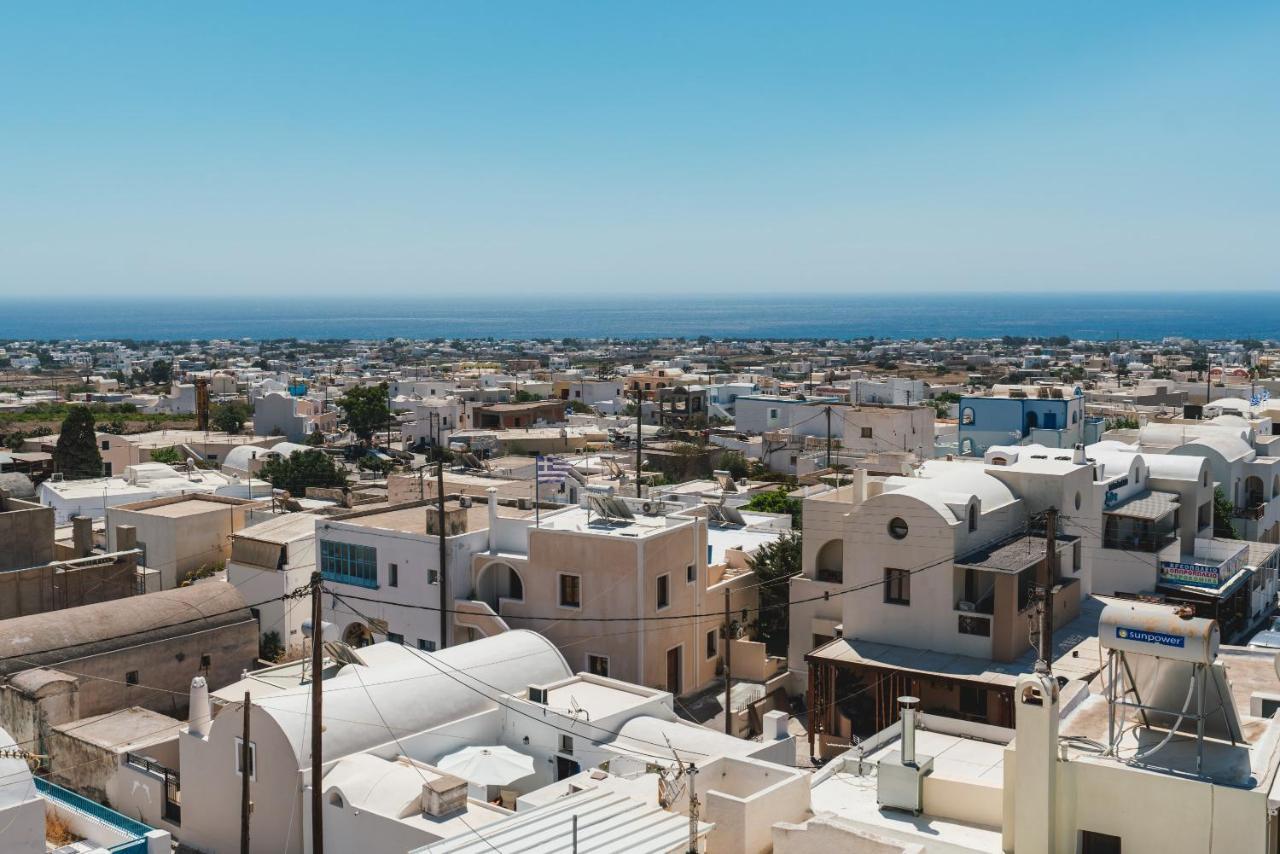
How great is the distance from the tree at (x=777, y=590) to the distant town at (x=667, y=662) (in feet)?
0.25

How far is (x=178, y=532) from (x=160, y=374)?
133 meters

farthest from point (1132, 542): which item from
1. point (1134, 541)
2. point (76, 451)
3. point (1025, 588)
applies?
point (76, 451)

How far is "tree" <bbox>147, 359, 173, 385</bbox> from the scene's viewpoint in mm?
156562

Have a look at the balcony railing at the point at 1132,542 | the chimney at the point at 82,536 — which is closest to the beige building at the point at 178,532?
the chimney at the point at 82,536

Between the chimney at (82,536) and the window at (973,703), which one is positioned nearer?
the window at (973,703)

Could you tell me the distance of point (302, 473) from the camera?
5631 cm

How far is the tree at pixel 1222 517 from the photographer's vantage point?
32656 mm

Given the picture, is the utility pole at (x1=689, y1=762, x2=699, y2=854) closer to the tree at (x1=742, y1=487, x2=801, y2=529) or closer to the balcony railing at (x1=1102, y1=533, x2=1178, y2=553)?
the balcony railing at (x1=1102, y1=533, x2=1178, y2=553)

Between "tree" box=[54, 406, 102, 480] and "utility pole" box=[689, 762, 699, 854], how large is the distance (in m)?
52.2

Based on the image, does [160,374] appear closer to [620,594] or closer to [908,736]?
[620,594]

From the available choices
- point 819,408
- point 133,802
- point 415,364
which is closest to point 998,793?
point 133,802

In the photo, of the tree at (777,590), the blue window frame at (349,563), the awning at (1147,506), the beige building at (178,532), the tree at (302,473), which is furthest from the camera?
the tree at (302,473)

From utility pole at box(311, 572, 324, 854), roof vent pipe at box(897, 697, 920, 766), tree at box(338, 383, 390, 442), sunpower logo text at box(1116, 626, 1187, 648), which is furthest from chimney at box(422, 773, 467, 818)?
tree at box(338, 383, 390, 442)

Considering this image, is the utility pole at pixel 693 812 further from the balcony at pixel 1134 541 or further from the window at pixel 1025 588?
A: the balcony at pixel 1134 541
